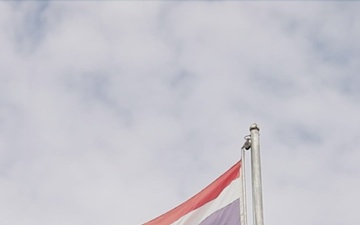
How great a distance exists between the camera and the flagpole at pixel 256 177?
1233cm

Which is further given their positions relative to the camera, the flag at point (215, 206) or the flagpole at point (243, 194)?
the flag at point (215, 206)

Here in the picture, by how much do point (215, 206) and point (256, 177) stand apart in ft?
3.74

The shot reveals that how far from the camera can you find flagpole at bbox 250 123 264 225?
12328mm

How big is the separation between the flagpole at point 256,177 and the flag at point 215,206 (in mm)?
617

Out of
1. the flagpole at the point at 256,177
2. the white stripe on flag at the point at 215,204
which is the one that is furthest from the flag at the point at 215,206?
the flagpole at the point at 256,177

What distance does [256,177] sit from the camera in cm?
1279

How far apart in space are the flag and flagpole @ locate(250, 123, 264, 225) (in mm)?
A: 617

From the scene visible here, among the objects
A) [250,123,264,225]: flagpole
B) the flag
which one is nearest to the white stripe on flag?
the flag

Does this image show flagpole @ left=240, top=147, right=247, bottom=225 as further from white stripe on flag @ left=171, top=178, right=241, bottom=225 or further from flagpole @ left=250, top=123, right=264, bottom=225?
flagpole @ left=250, top=123, right=264, bottom=225

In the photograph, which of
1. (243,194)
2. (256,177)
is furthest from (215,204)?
(256,177)

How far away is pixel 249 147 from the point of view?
13.5 meters

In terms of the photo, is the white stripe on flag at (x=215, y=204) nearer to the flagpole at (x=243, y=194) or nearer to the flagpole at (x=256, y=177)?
the flagpole at (x=243, y=194)

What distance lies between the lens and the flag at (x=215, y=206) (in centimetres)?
1332

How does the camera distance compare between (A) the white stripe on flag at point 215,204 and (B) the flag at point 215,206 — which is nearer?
(B) the flag at point 215,206
